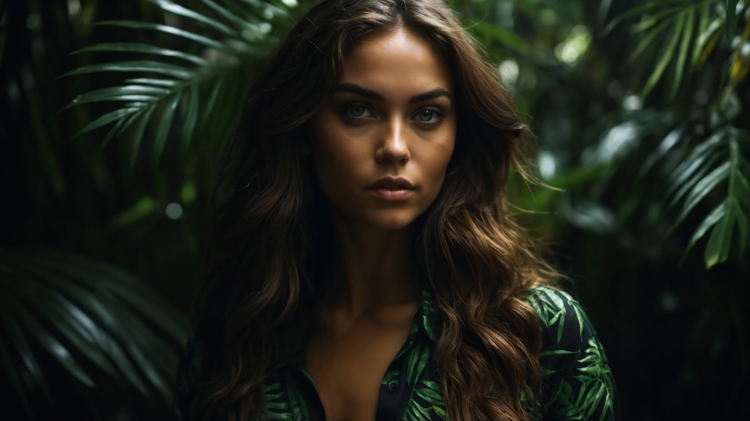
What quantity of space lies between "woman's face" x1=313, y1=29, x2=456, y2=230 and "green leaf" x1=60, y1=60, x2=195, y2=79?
403mm

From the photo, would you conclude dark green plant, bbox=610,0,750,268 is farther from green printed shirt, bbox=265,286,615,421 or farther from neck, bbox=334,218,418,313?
neck, bbox=334,218,418,313

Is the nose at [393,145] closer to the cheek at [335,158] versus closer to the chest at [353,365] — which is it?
the cheek at [335,158]

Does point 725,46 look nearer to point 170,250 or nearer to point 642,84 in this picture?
point 642,84

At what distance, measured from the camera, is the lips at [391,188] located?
98 centimetres

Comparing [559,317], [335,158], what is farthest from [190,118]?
[559,317]

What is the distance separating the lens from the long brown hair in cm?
100

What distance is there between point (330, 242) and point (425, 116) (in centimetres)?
34

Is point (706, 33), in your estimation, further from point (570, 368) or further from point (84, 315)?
point (84, 315)

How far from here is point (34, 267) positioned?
4.17ft

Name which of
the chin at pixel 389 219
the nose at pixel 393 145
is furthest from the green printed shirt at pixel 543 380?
the nose at pixel 393 145

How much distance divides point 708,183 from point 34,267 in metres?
1.32

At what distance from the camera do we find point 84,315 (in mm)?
1243

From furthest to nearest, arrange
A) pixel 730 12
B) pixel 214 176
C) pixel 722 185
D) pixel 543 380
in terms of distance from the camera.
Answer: pixel 214 176 → pixel 722 185 → pixel 543 380 → pixel 730 12

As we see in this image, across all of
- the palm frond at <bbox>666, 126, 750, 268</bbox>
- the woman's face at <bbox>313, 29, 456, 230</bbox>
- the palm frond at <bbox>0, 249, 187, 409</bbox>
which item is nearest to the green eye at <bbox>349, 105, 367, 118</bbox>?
the woman's face at <bbox>313, 29, 456, 230</bbox>
